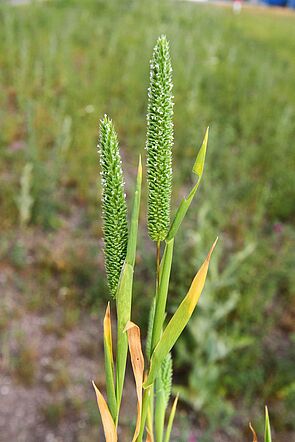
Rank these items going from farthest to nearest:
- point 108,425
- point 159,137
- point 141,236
Answer: point 141,236 < point 108,425 < point 159,137

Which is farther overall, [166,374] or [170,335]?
[166,374]

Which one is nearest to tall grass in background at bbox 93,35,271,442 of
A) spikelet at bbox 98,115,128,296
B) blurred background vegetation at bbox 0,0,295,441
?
spikelet at bbox 98,115,128,296

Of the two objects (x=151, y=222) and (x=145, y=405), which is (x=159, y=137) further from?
(x=145, y=405)

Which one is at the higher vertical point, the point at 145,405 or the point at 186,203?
the point at 186,203

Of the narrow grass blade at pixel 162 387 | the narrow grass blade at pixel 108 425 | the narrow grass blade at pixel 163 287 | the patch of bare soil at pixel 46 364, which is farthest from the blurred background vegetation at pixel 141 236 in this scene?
the narrow grass blade at pixel 163 287

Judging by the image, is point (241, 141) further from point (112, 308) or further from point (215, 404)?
point (215, 404)

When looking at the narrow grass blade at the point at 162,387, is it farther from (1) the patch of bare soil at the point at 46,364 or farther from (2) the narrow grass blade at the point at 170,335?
(1) the patch of bare soil at the point at 46,364

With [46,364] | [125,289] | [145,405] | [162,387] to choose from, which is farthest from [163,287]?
[46,364]

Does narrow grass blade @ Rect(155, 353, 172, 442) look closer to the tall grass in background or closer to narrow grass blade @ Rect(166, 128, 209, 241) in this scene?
the tall grass in background
